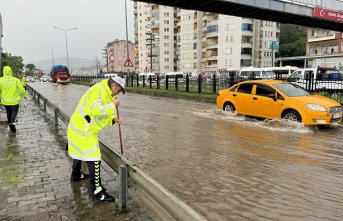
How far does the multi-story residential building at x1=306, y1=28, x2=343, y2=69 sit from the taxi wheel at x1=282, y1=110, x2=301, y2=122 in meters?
42.2

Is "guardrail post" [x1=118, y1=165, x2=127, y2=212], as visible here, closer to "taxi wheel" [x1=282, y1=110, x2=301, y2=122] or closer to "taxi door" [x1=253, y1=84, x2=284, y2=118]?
"taxi wheel" [x1=282, y1=110, x2=301, y2=122]

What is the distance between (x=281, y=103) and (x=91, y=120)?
788cm

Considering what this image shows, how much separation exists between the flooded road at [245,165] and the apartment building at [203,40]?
56.7m

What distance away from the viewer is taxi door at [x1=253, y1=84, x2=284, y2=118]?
35.3 ft

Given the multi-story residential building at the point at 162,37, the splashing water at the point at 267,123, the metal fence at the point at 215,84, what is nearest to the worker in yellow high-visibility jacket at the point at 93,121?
the splashing water at the point at 267,123

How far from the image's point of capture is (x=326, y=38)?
185 feet

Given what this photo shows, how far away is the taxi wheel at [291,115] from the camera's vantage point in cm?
1011

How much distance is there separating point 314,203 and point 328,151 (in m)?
3.29

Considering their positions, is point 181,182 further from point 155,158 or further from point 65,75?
point 65,75

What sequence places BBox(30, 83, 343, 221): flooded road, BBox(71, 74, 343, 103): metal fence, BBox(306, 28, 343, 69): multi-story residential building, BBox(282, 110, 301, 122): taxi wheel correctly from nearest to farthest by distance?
BBox(30, 83, 343, 221): flooded road, BBox(282, 110, 301, 122): taxi wheel, BBox(71, 74, 343, 103): metal fence, BBox(306, 28, 343, 69): multi-story residential building

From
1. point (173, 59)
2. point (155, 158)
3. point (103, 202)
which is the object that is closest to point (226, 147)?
point (155, 158)

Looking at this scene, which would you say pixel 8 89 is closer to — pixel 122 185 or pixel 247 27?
pixel 122 185

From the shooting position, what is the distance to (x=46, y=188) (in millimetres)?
4957

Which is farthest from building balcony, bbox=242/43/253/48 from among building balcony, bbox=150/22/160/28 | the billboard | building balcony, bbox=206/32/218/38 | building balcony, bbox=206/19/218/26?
the billboard
